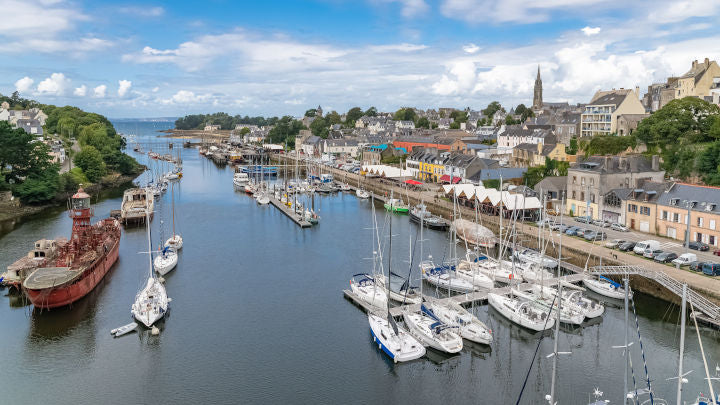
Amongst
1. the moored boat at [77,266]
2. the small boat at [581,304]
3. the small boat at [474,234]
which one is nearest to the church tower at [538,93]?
the small boat at [474,234]

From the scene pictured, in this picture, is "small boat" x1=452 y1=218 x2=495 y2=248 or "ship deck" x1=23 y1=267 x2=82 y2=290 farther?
"small boat" x1=452 y1=218 x2=495 y2=248

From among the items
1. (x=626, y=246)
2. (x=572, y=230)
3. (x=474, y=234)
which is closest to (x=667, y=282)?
(x=626, y=246)

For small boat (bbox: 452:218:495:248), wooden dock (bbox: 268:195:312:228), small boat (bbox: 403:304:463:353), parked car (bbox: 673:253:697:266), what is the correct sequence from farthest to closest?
wooden dock (bbox: 268:195:312:228)
small boat (bbox: 452:218:495:248)
parked car (bbox: 673:253:697:266)
small boat (bbox: 403:304:463:353)

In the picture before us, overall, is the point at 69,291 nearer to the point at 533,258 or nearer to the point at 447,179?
the point at 533,258

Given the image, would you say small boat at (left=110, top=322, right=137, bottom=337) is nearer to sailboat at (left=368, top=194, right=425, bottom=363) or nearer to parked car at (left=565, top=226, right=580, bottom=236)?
sailboat at (left=368, top=194, right=425, bottom=363)

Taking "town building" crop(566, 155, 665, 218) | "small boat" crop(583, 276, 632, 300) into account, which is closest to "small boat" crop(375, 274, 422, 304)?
"small boat" crop(583, 276, 632, 300)

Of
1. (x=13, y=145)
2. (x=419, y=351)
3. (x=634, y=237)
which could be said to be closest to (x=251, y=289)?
(x=419, y=351)

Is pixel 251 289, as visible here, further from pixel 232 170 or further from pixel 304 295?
pixel 232 170
